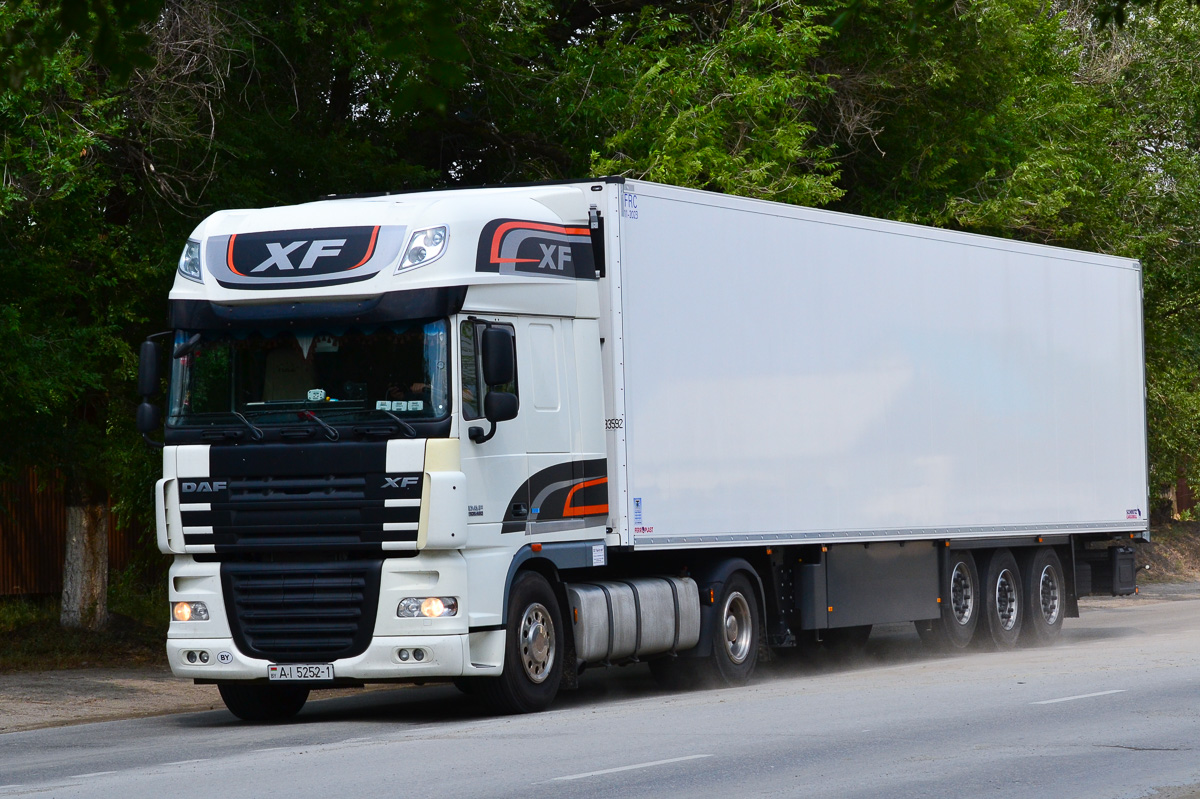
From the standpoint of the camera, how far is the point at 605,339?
13.8 meters

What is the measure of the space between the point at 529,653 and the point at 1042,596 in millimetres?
8672

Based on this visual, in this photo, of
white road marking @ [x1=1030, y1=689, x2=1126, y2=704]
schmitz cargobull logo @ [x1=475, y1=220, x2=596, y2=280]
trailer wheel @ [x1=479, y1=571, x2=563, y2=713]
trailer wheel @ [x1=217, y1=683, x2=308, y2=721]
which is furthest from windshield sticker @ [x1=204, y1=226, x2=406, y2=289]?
white road marking @ [x1=1030, y1=689, x2=1126, y2=704]

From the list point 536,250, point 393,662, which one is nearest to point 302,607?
point 393,662

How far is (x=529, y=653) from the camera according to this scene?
13016 millimetres

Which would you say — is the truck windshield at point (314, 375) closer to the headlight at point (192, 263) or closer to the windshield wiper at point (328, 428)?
the windshield wiper at point (328, 428)

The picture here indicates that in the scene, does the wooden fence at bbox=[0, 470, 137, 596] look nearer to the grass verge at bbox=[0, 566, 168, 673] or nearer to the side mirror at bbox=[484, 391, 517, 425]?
the grass verge at bbox=[0, 566, 168, 673]

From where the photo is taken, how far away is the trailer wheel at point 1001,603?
18.6m

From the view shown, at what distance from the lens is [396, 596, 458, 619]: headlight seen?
1218 centimetres

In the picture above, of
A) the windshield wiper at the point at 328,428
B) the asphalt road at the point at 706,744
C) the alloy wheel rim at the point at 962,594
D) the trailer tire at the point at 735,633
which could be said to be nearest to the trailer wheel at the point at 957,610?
the alloy wheel rim at the point at 962,594

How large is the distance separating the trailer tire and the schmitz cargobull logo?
126 inches

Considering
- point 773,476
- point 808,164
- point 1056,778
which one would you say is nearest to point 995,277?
point 808,164

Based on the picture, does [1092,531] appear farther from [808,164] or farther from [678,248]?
[678,248]

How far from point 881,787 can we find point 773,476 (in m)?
6.30

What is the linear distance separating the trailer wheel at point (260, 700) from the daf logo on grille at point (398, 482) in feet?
7.71
